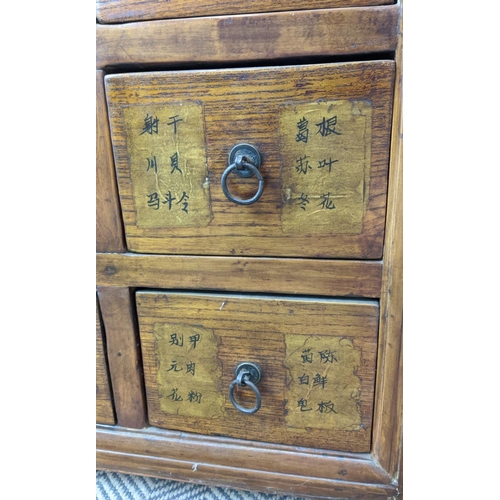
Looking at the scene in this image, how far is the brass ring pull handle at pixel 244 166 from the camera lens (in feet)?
1.29

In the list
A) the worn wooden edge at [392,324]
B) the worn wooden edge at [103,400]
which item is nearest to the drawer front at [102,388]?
the worn wooden edge at [103,400]

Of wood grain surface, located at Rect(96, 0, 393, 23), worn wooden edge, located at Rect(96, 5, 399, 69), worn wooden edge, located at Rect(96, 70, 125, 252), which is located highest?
wood grain surface, located at Rect(96, 0, 393, 23)

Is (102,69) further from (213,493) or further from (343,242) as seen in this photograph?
(213,493)

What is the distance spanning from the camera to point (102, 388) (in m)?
0.53

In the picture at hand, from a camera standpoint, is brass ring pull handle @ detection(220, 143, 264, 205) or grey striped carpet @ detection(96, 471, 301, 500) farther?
grey striped carpet @ detection(96, 471, 301, 500)

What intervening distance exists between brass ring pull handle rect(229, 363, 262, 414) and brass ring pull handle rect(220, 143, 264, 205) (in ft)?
0.68

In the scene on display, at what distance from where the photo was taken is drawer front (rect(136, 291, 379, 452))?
0.46 meters

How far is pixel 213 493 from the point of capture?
1.83 ft

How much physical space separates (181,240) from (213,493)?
0.38 meters

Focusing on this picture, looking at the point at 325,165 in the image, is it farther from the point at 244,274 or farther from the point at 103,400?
the point at 103,400


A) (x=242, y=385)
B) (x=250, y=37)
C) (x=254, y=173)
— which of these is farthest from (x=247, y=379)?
(x=250, y=37)

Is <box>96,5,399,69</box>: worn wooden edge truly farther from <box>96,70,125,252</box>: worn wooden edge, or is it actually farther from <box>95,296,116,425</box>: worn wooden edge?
<box>95,296,116,425</box>: worn wooden edge

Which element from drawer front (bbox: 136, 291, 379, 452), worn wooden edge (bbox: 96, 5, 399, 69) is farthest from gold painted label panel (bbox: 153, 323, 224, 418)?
worn wooden edge (bbox: 96, 5, 399, 69)

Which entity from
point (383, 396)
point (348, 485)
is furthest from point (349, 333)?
point (348, 485)
